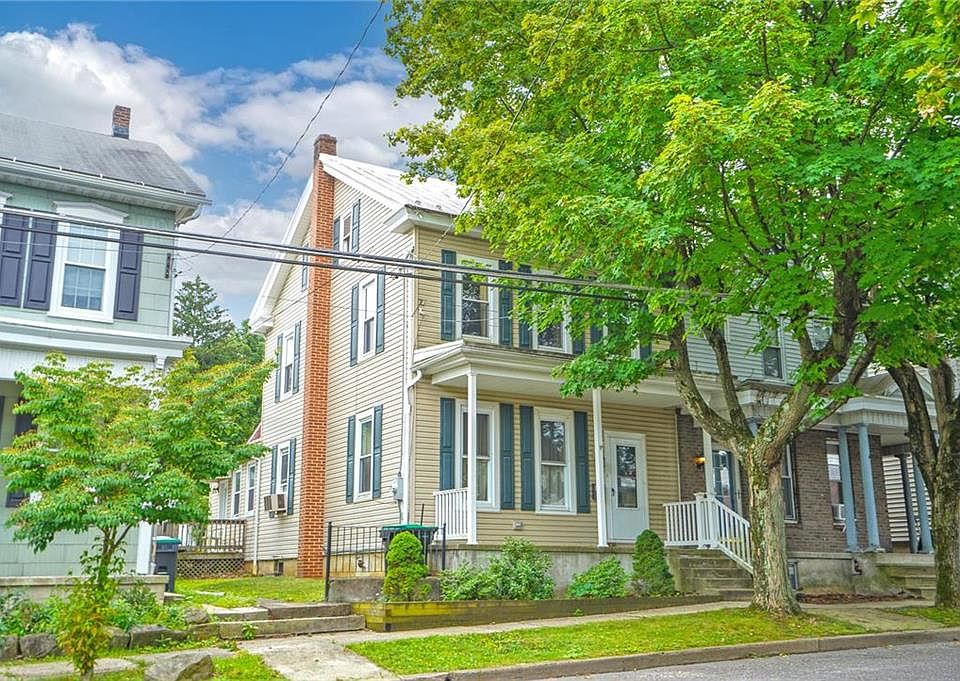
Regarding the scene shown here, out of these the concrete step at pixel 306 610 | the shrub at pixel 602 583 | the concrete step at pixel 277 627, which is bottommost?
the concrete step at pixel 277 627

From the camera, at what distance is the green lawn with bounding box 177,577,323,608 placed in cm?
1468

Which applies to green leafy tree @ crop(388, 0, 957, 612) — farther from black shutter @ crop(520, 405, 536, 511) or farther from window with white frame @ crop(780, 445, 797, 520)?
window with white frame @ crop(780, 445, 797, 520)

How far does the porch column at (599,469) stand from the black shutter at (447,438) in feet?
9.36

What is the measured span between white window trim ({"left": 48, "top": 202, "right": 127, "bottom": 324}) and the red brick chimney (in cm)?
756

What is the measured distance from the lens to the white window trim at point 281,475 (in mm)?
22967

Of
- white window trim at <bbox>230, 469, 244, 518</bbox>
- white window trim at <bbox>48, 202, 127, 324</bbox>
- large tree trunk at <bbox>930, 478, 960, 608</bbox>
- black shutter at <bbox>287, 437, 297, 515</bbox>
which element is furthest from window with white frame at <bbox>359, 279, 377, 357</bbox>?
large tree trunk at <bbox>930, 478, 960, 608</bbox>

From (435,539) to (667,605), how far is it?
4.44 meters

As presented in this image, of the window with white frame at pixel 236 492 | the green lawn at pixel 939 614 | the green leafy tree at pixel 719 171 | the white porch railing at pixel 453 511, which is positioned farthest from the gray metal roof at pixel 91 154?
the green lawn at pixel 939 614

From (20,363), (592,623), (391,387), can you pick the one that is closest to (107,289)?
(20,363)

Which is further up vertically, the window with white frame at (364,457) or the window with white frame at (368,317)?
the window with white frame at (368,317)

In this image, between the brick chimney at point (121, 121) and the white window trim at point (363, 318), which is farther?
the white window trim at point (363, 318)

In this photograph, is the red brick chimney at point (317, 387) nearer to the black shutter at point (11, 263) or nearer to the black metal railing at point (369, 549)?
the black metal railing at point (369, 549)

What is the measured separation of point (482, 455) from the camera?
18188 millimetres

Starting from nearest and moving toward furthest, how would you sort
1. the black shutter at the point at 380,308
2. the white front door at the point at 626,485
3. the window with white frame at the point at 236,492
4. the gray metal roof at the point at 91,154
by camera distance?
the gray metal roof at the point at 91,154
the white front door at the point at 626,485
the black shutter at the point at 380,308
the window with white frame at the point at 236,492
